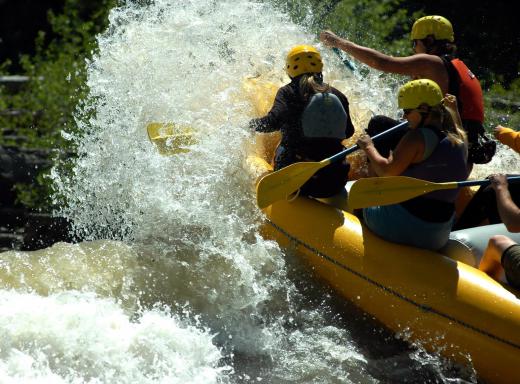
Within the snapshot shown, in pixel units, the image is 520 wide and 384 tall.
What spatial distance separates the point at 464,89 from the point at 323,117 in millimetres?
864

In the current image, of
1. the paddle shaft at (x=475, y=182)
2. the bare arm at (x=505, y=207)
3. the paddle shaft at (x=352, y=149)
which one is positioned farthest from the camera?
the paddle shaft at (x=352, y=149)

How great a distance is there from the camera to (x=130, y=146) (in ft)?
18.6

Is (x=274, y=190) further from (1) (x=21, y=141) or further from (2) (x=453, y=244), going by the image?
(1) (x=21, y=141)

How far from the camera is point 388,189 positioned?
4137mm

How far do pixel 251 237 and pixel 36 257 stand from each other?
1.23 meters

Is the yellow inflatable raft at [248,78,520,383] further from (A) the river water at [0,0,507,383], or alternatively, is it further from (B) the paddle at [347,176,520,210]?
(B) the paddle at [347,176,520,210]

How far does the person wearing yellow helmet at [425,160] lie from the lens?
406cm

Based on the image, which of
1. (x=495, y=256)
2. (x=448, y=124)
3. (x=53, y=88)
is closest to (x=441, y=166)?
(x=448, y=124)

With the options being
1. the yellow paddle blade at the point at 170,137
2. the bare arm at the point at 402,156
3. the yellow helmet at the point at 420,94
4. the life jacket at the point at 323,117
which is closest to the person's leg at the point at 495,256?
the bare arm at the point at 402,156

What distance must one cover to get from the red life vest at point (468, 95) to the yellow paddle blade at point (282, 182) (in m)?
0.98

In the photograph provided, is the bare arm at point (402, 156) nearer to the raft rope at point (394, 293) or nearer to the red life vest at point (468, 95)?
the raft rope at point (394, 293)

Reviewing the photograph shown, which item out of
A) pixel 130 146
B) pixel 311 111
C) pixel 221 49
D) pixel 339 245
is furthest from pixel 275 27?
pixel 339 245

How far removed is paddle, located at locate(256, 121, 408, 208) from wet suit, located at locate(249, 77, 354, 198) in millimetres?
154

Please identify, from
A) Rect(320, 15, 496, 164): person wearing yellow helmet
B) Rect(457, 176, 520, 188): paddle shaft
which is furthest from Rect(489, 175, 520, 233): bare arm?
Rect(320, 15, 496, 164): person wearing yellow helmet
